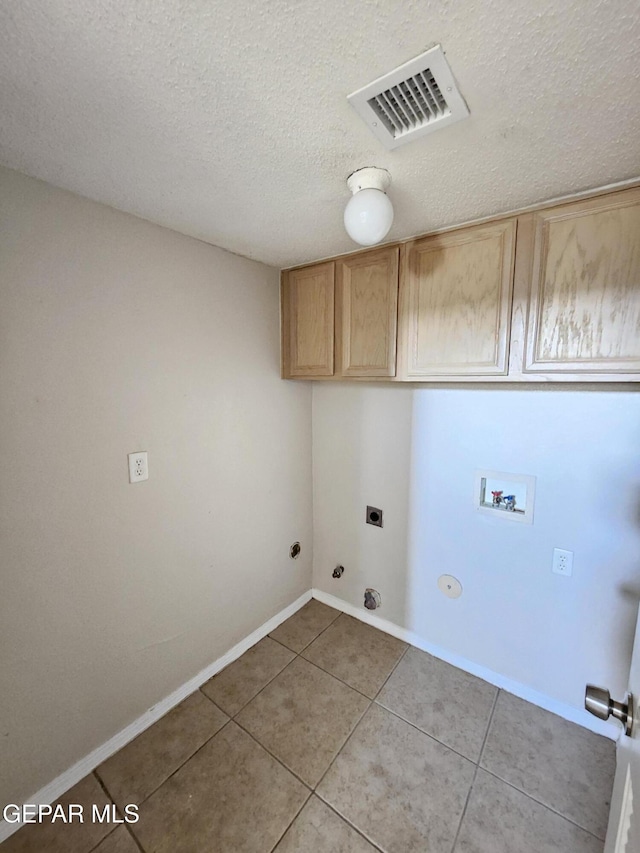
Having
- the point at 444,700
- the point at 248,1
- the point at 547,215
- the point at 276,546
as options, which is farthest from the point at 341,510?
the point at 248,1

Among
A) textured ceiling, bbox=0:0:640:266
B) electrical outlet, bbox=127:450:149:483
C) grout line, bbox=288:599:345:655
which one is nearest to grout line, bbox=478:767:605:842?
grout line, bbox=288:599:345:655

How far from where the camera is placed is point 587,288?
3.98ft

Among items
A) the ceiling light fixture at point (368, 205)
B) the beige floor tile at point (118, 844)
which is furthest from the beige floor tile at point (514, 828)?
the ceiling light fixture at point (368, 205)

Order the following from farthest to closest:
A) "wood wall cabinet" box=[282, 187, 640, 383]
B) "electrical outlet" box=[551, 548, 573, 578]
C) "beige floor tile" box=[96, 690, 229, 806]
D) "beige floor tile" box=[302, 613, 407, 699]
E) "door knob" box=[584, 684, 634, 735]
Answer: "beige floor tile" box=[302, 613, 407, 699] → "electrical outlet" box=[551, 548, 573, 578] → "beige floor tile" box=[96, 690, 229, 806] → "wood wall cabinet" box=[282, 187, 640, 383] → "door knob" box=[584, 684, 634, 735]

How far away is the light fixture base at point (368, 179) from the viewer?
107 cm

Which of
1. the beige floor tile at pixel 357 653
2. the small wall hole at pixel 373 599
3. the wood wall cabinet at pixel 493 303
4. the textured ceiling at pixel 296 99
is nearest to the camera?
the textured ceiling at pixel 296 99

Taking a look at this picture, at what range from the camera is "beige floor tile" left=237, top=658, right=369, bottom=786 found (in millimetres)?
1399

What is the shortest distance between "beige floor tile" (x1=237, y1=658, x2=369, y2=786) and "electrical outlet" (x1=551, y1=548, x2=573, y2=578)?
110 cm

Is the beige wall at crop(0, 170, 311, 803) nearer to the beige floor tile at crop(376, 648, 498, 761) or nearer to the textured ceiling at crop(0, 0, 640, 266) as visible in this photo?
the textured ceiling at crop(0, 0, 640, 266)

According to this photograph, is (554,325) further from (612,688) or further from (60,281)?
(60,281)

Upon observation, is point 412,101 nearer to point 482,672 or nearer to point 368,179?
point 368,179

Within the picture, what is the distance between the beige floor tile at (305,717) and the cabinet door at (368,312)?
1600mm

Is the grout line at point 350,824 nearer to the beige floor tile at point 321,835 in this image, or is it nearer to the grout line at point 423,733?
the beige floor tile at point 321,835

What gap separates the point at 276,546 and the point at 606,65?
2.27 meters
